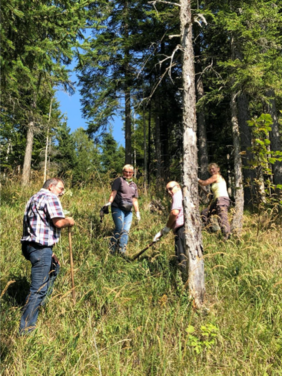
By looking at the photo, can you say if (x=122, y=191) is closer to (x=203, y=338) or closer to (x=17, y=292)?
(x=17, y=292)

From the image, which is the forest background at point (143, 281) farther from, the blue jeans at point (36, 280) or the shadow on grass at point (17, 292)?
the blue jeans at point (36, 280)

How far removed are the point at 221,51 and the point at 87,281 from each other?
991 cm

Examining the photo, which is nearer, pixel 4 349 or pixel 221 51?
pixel 4 349

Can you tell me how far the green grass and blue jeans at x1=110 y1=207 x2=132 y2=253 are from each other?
43 centimetres

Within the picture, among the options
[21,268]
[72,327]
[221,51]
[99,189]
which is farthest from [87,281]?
[221,51]

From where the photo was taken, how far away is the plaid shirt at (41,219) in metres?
3.06

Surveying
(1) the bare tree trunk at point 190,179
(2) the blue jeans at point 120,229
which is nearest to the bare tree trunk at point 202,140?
(2) the blue jeans at point 120,229

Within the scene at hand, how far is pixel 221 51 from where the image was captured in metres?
10.5

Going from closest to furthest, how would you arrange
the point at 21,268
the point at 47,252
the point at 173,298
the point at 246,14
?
the point at 47,252, the point at 173,298, the point at 21,268, the point at 246,14

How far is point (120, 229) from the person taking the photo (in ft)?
17.6

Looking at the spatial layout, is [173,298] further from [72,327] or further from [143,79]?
[143,79]

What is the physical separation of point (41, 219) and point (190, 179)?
185 cm

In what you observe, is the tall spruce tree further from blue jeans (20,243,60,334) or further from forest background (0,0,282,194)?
blue jeans (20,243,60,334)

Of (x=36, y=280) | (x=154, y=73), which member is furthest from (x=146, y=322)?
(x=154, y=73)
